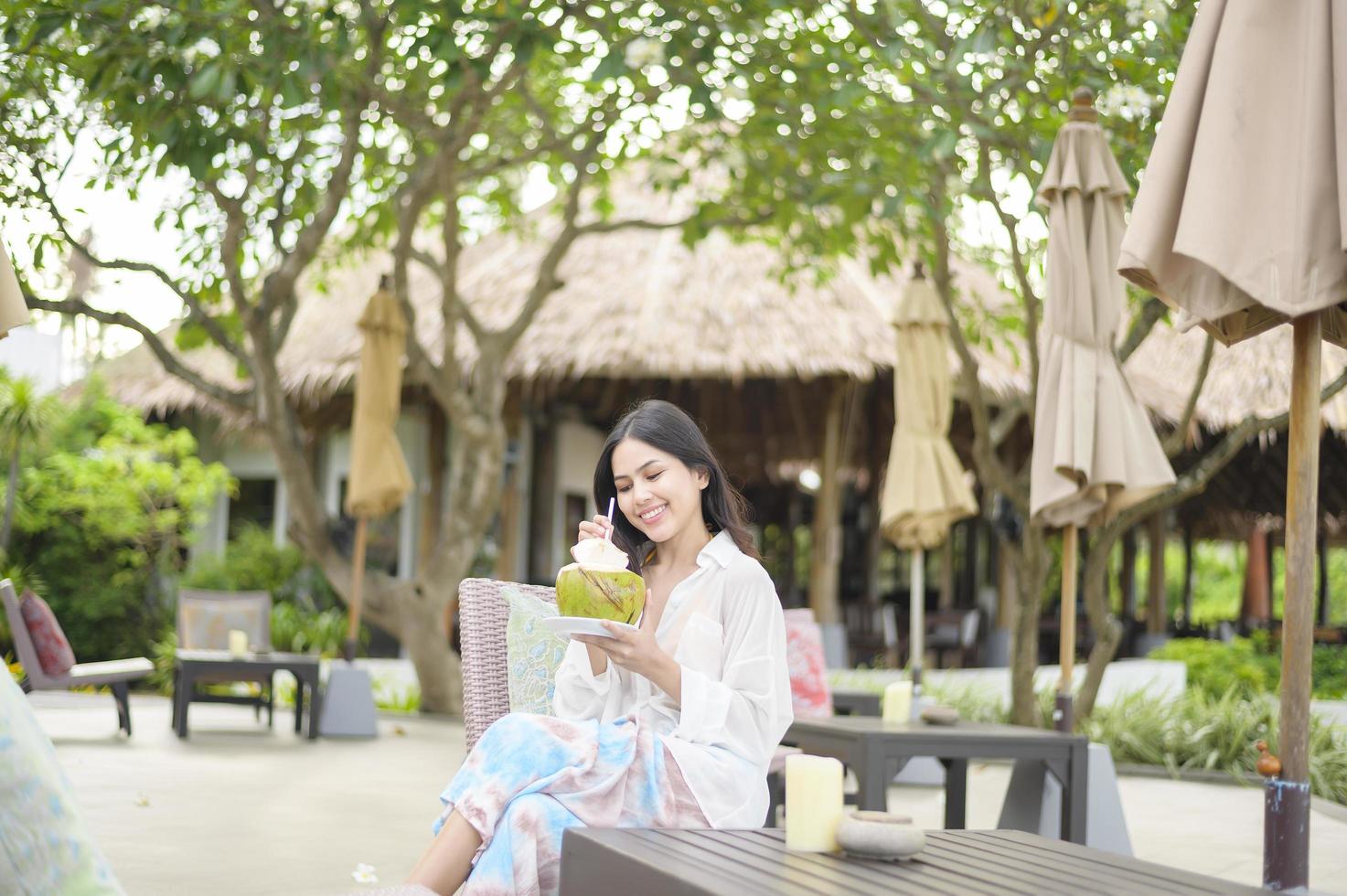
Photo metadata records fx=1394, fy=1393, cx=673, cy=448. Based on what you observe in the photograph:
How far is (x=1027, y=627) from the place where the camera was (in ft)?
21.8

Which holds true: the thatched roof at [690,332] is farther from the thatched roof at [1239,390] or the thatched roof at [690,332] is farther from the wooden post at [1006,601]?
the wooden post at [1006,601]

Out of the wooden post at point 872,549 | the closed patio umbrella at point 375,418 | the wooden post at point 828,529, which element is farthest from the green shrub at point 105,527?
the wooden post at point 872,549

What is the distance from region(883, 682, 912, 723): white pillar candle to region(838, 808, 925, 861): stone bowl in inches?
91.4

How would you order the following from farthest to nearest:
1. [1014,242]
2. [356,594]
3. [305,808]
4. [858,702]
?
1. [356,594]
2. [1014,242]
3. [858,702]
4. [305,808]

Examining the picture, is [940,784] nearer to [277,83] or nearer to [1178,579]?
[277,83]

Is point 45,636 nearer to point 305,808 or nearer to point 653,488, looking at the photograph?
point 305,808

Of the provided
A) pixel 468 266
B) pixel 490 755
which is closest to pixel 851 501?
pixel 468 266

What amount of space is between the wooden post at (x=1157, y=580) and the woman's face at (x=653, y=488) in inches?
482

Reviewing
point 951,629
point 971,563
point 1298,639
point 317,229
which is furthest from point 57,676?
point 971,563

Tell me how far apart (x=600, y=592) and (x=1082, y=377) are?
2.59m

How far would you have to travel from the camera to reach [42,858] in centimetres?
137

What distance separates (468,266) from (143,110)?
6938 mm

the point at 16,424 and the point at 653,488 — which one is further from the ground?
the point at 16,424

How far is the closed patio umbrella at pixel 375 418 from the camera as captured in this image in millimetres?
7562
